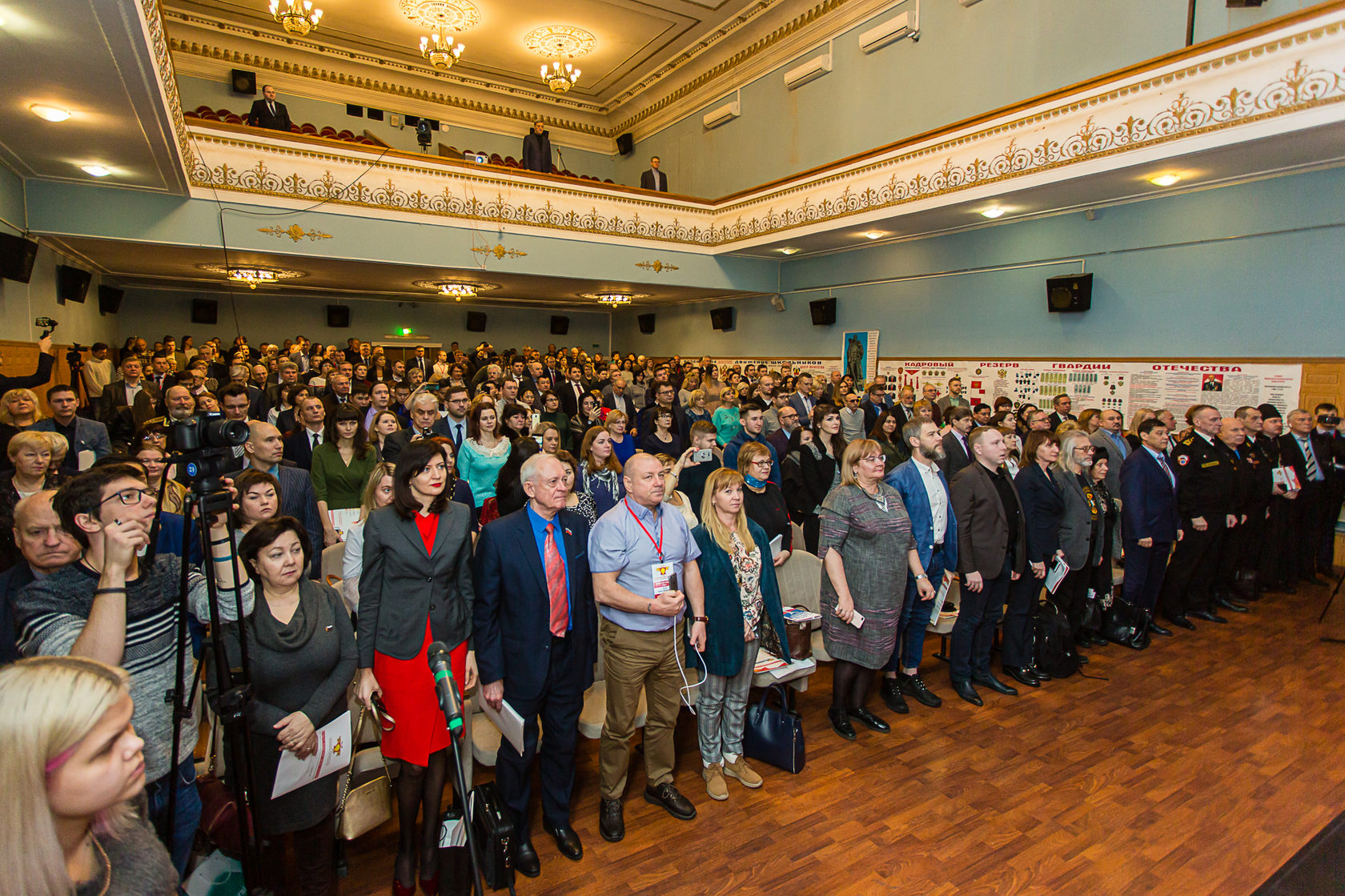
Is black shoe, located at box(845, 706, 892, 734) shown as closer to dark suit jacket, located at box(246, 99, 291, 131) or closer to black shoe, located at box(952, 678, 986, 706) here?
black shoe, located at box(952, 678, 986, 706)

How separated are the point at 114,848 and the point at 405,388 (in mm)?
7562

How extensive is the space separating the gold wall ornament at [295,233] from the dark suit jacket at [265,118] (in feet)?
5.43

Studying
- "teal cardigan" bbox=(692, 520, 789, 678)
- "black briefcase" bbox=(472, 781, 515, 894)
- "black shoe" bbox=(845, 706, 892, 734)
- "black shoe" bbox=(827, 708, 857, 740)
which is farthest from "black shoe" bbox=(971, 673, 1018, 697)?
"black briefcase" bbox=(472, 781, 515, 894)

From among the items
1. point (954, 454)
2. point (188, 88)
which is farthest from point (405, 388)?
point (188, 88)

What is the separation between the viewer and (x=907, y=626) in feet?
12.0

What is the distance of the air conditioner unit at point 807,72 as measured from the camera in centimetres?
1064

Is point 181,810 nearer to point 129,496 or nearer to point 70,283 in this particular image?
point 129,496

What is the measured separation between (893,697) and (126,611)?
11.4ft

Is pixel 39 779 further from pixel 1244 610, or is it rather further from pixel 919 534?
pixel 1244 610

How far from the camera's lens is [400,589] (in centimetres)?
226

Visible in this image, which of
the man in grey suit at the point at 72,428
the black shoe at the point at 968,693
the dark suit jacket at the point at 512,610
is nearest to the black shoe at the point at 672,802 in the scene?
the dark suit jacket at the point at 512,610

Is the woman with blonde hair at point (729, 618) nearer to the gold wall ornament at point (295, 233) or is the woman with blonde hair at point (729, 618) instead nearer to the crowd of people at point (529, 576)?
the crowd of people at point (529, 576)

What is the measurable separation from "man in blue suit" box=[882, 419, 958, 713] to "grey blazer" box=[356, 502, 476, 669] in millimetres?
2353

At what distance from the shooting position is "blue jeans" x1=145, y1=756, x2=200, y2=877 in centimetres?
177
